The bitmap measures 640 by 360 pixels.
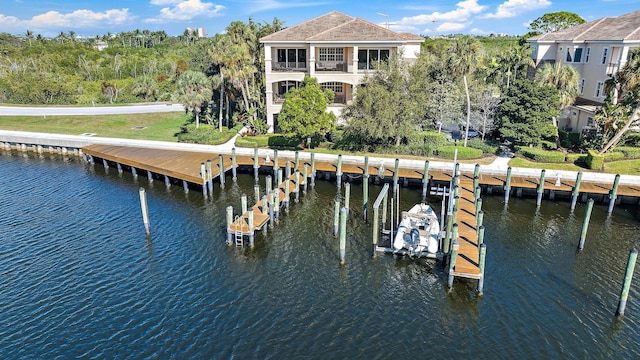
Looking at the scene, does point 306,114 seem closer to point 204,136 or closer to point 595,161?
point 204,136

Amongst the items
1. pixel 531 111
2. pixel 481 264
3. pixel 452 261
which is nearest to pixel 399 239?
pixel 452 261

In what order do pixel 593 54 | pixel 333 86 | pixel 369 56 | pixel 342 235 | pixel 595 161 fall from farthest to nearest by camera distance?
pixel 333 86
pixel 369 56
pixel 593 54
pixel 595 161
pixel 342 235

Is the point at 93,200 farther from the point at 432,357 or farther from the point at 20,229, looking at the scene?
the point at 432,357

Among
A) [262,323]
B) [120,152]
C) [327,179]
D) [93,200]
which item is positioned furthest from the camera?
[120,152]

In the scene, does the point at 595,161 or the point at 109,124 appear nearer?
the point at 595,161

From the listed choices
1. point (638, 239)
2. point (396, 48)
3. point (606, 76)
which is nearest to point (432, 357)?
point (638, 239)

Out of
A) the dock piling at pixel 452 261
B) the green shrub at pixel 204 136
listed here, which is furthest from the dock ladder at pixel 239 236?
the green shrub at pixel 204 136
